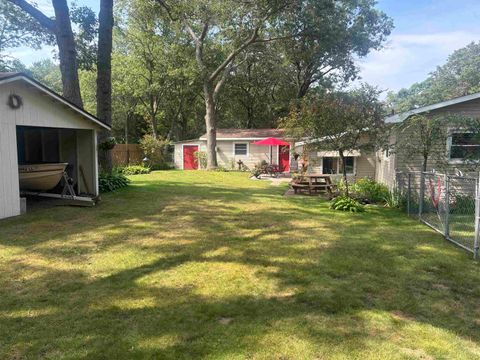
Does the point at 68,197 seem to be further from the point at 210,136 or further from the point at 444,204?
the point at 210,136

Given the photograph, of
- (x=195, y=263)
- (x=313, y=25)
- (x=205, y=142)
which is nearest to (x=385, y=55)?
(x=313, y=25)

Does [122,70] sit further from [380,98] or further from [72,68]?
[380,98]

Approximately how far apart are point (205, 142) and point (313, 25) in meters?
11.2

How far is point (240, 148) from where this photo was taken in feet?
85.9

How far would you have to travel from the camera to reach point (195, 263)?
5.23 metres

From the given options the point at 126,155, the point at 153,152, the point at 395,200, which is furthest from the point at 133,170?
the point at 395,200

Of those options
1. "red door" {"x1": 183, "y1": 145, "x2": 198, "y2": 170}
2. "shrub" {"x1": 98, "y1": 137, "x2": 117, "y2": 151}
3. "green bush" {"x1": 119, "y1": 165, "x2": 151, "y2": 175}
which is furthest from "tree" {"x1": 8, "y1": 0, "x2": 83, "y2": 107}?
"red door" {"x1": 183, "y1": 145, "x2": 198, "y2": 170}

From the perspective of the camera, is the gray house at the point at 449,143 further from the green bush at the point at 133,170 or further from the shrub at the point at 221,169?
the green bush at the point at 133,170

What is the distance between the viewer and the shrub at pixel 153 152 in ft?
86.8

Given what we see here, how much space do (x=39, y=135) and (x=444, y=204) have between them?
12094 millimetres

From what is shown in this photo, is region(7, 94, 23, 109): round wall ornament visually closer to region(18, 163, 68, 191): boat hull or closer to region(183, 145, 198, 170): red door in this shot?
region(18, 163, 68, 191): boat hull

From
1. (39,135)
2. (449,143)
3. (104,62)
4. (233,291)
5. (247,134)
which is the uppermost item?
(104,62)

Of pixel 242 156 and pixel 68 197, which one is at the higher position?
pixel 242 156

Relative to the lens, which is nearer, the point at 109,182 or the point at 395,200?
the point at 395,200
